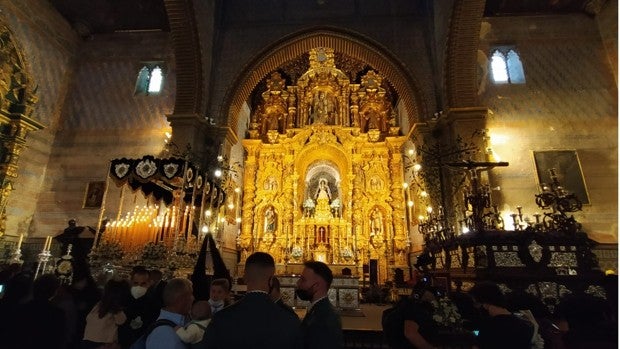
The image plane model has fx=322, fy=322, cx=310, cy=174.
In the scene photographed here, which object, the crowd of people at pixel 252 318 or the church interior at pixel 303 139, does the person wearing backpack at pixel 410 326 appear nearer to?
the crowd of people at pixel 252 318

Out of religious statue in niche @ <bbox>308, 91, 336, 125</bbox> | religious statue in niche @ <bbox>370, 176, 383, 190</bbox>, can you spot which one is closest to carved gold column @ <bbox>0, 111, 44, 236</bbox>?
religious statue in niche @ <bbox>308, 91, 336, 125</bbox>

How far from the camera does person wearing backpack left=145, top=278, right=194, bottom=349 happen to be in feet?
8.04

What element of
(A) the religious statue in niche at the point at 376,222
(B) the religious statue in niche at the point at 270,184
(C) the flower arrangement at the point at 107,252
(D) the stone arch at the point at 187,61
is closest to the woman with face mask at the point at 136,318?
(C) the flower arrangement at the point at 107,252

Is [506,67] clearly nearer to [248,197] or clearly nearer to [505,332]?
[248,197]

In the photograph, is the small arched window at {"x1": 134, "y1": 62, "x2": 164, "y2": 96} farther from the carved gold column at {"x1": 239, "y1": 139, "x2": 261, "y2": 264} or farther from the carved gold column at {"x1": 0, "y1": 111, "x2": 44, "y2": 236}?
the carved gold column at {"x1": 239, "y1": 139, "x2": 261, "y2": 264}

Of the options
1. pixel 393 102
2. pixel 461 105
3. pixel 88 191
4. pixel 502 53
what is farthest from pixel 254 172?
pixel 502 53

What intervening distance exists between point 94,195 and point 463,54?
52.6 feet

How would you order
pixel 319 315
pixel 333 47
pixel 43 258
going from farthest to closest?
pixel 333 47 → pixel 43 258 → pixel 319 315

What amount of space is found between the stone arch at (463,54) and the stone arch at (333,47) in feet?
5.32

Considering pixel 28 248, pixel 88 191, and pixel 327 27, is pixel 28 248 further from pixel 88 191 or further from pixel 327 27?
pixel 327 27

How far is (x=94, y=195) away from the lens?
13320mm

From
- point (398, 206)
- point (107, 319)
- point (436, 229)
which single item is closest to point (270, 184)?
point (398, 206)

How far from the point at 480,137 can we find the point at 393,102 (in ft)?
32.1

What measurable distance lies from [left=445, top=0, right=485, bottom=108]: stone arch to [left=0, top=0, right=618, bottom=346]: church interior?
6 centimetres
